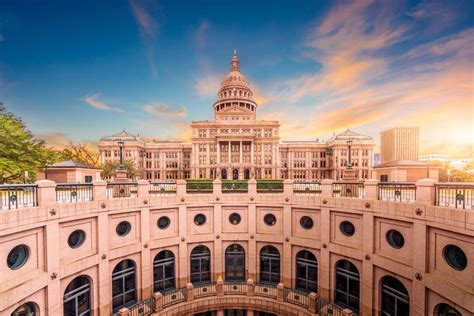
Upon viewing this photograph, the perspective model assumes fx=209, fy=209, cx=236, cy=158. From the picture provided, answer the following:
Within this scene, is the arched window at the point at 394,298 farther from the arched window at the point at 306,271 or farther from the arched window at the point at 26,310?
the arched window at the point at 26,310

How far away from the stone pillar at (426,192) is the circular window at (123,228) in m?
17.1

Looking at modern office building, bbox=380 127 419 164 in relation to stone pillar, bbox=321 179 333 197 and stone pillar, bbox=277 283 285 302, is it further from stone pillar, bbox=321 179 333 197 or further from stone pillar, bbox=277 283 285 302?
stone pillar, bbox=277 283 285 302

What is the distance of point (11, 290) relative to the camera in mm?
8797

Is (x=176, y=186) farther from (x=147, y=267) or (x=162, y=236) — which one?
(x=147, y=267)

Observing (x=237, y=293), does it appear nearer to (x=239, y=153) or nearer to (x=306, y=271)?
(x=306, y=271)

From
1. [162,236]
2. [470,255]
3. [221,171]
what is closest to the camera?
[470,255]

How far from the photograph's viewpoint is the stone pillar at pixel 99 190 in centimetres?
1262

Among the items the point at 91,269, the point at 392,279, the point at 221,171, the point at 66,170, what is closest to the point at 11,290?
the point at 91,269

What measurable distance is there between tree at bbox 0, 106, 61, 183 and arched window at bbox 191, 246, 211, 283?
21.3m

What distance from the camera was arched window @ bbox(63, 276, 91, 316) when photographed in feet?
38.0

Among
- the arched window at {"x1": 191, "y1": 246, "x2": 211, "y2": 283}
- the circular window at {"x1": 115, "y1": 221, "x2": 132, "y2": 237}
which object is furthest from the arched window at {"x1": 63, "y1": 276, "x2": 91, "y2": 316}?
the arched window at {"x1": 191, "y1": 246, "x2": 211, "y2": 283}

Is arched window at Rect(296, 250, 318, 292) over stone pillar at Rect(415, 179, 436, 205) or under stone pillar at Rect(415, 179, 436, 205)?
under

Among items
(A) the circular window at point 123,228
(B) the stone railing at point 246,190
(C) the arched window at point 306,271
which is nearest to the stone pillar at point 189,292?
(A) the circular window at point 123,228

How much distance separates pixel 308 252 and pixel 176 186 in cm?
1121
